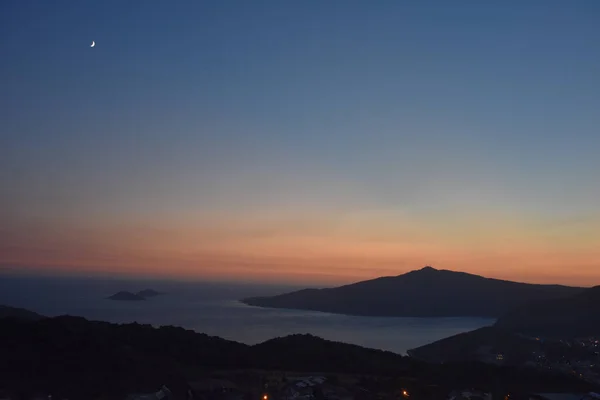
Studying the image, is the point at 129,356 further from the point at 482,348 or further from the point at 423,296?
the point at 423,296

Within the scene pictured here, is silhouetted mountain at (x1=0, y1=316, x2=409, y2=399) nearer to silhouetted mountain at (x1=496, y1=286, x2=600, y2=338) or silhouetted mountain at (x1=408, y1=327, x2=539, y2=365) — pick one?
silhouetted mountain at (x1=408, y1=327, x2=539, y2=365)

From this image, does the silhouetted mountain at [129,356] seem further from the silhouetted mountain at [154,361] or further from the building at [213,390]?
the building at [213,390]

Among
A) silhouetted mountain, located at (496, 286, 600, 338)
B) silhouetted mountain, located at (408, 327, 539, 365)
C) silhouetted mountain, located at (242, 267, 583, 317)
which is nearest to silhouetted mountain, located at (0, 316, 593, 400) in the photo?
silhouetted mountain, located at (408, 327, 539, 365)

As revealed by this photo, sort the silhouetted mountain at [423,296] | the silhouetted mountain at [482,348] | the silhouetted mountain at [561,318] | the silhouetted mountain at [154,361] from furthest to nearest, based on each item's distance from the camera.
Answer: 1. the silhouetted mountain at [423,296]
2. the silhouetted mountain at [561,318]
3. the silhouetted mountain at [482,348]
4. the silhouetted mountain at [154,361]

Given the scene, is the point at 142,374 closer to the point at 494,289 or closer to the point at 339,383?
the point at 339,383

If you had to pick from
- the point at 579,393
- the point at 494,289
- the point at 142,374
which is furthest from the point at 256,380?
the point at 494,289

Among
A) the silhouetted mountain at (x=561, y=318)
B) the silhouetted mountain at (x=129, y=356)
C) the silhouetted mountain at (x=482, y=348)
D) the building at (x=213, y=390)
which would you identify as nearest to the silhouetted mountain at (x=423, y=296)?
the silhouetted mountain at (x=561, y=318)

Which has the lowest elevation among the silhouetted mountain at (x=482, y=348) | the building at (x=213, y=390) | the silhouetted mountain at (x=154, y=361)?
the silhouetted mountain at (x=482, y=348)
